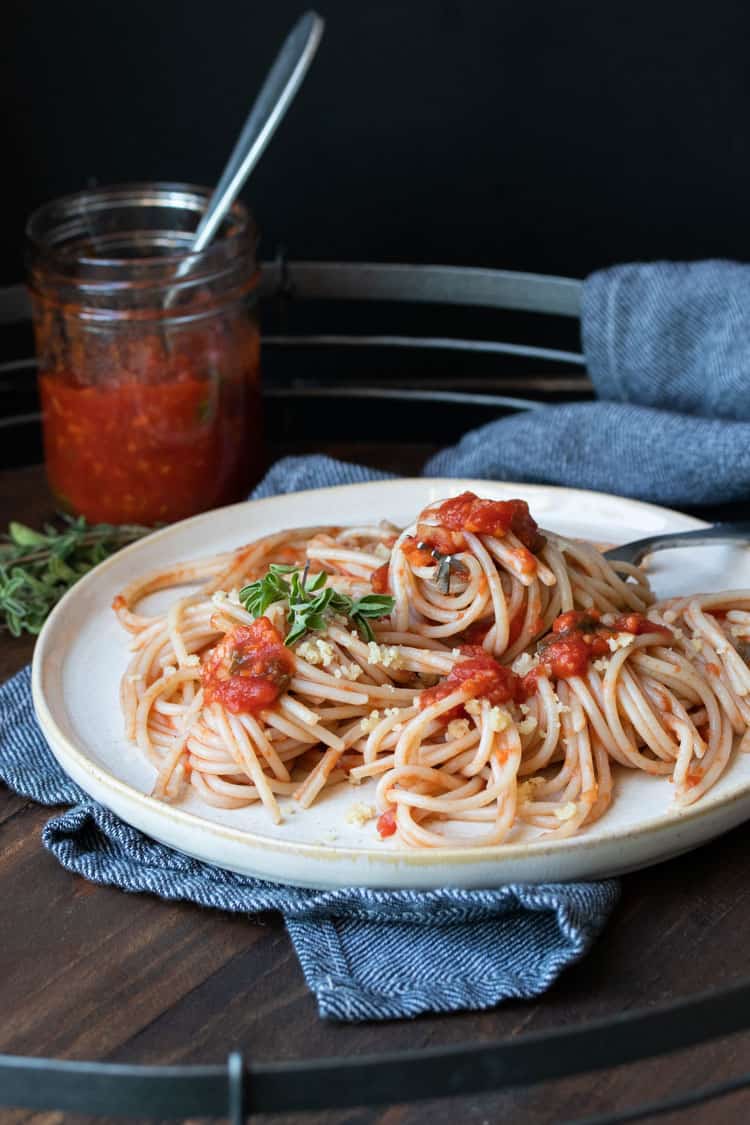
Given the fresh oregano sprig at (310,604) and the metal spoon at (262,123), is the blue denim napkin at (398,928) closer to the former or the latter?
the fresh oregano sprig at (310,604)

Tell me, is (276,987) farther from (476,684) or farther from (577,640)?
(577,640)

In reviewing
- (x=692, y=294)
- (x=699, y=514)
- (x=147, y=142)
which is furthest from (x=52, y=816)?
(x=147, y=142)

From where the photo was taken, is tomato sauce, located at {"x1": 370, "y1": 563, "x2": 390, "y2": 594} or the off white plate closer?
the off white plate

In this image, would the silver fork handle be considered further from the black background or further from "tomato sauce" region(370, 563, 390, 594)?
the black background

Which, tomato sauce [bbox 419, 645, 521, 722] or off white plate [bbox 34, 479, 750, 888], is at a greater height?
tomato sauce [bbox 419, 645, 521, 722]

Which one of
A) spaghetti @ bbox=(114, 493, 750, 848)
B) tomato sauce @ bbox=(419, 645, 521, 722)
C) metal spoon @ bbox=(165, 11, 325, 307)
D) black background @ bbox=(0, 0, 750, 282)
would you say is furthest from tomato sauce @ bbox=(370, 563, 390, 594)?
black background @ bbox=(0, 0, 750, 282)

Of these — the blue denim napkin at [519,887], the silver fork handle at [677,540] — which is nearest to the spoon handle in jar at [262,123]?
the blue denim napkin at [519,887]

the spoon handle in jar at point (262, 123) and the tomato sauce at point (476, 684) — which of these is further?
the spoon handle in jar at point (262, 123)
